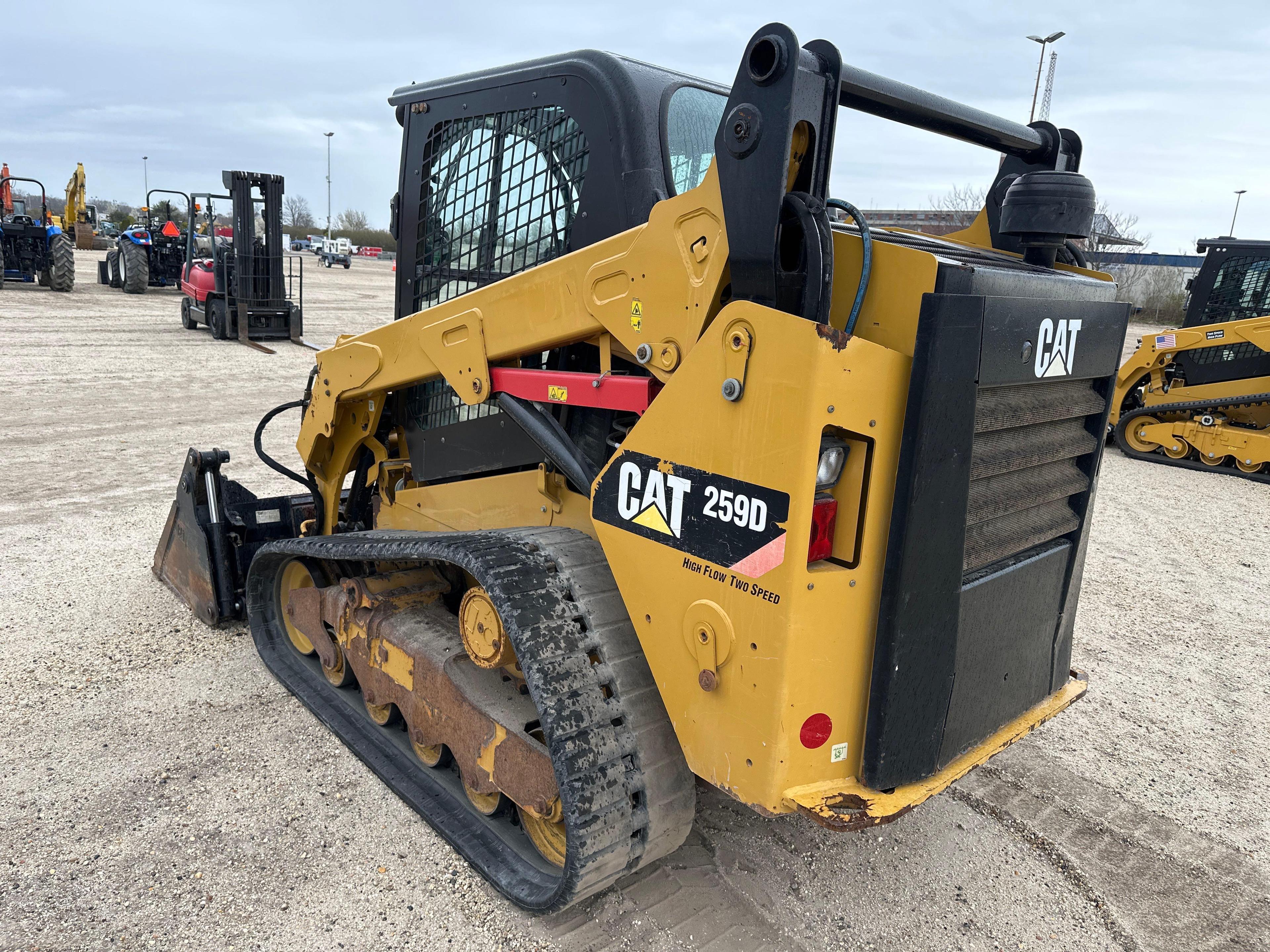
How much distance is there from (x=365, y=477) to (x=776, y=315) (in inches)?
109

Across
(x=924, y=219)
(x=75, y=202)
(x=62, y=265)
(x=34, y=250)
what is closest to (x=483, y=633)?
(x=924, y=219)

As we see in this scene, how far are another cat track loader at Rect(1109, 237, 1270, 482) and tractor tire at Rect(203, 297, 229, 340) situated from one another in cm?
1328

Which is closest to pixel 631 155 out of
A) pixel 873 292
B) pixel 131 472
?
pixel 873 292

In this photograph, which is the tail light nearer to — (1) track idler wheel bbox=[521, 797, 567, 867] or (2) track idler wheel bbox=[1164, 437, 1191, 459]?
(1) track idler wheel bbox=[521, 797, 567, 867]

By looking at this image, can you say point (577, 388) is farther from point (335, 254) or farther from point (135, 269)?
point (335, 254)

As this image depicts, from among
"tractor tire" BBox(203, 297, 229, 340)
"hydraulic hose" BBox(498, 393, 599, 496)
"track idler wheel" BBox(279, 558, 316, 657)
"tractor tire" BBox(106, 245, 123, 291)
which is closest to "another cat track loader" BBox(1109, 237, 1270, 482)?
"hydraulic hose" BBox(498, 393, 599, 496)

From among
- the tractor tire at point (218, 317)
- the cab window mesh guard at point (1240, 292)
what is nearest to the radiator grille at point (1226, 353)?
the cab window mesh guard at point (1240, 292)

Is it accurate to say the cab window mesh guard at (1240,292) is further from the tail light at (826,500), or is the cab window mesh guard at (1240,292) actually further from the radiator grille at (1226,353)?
the tail light at (826,500)

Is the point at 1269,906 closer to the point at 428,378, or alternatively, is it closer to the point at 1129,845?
the point at 1129,845

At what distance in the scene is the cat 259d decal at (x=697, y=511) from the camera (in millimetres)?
1977

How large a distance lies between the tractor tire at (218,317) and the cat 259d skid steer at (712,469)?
12.8 m

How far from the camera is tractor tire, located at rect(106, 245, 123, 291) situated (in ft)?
70.3

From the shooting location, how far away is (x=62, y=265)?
19625 mm

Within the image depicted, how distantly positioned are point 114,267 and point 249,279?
9.75 meters
